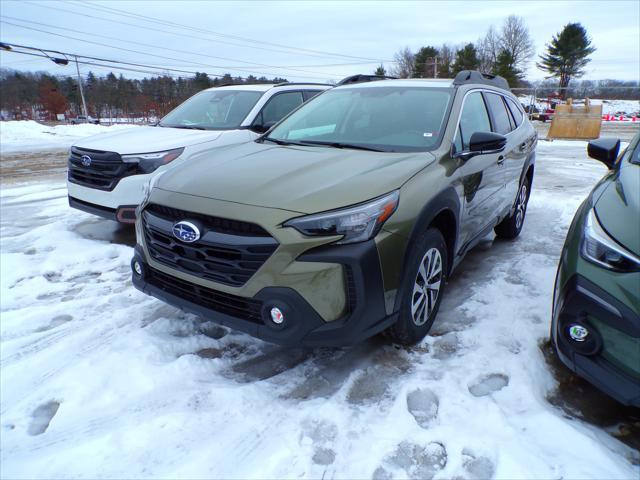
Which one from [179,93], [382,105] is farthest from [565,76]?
[382,105]

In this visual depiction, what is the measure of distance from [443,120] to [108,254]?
140 inches

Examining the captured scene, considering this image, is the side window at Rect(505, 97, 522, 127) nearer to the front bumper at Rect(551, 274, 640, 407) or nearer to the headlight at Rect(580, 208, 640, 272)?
the headlight at Rect(580, 208, 640, 272)

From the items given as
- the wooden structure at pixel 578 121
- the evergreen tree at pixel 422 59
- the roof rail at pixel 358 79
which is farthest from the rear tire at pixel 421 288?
the evergreen tree at pixel 422 59

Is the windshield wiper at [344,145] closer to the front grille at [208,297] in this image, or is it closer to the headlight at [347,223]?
the headlight at [347,223]

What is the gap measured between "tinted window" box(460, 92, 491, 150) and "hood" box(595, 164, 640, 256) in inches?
40.7

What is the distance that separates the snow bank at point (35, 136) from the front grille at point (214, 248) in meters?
16.3

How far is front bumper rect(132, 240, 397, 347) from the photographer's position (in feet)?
7.29

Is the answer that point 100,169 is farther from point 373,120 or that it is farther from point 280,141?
point 373,120

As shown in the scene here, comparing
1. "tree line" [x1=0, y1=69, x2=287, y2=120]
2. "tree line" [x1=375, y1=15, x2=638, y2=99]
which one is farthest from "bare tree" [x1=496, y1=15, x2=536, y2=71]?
"tree line" [x1=0, y1=69, x2=287, y2=120]

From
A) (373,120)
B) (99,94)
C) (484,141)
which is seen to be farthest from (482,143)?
(99,94)

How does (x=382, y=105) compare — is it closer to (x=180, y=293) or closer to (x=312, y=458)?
(x=180, y=293)

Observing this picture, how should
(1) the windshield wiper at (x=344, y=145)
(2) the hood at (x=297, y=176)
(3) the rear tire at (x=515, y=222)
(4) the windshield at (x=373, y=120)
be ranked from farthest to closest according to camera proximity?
1. (3) the rear tire at (x=515, y=222)
2. (4) the windshield at (x=373, y=120)
3. (1) the windshield wiper at (x=344, y=145)
4. (2) the hood at (x=297, y=176)

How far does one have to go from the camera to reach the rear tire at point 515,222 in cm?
504

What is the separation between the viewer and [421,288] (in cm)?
281
